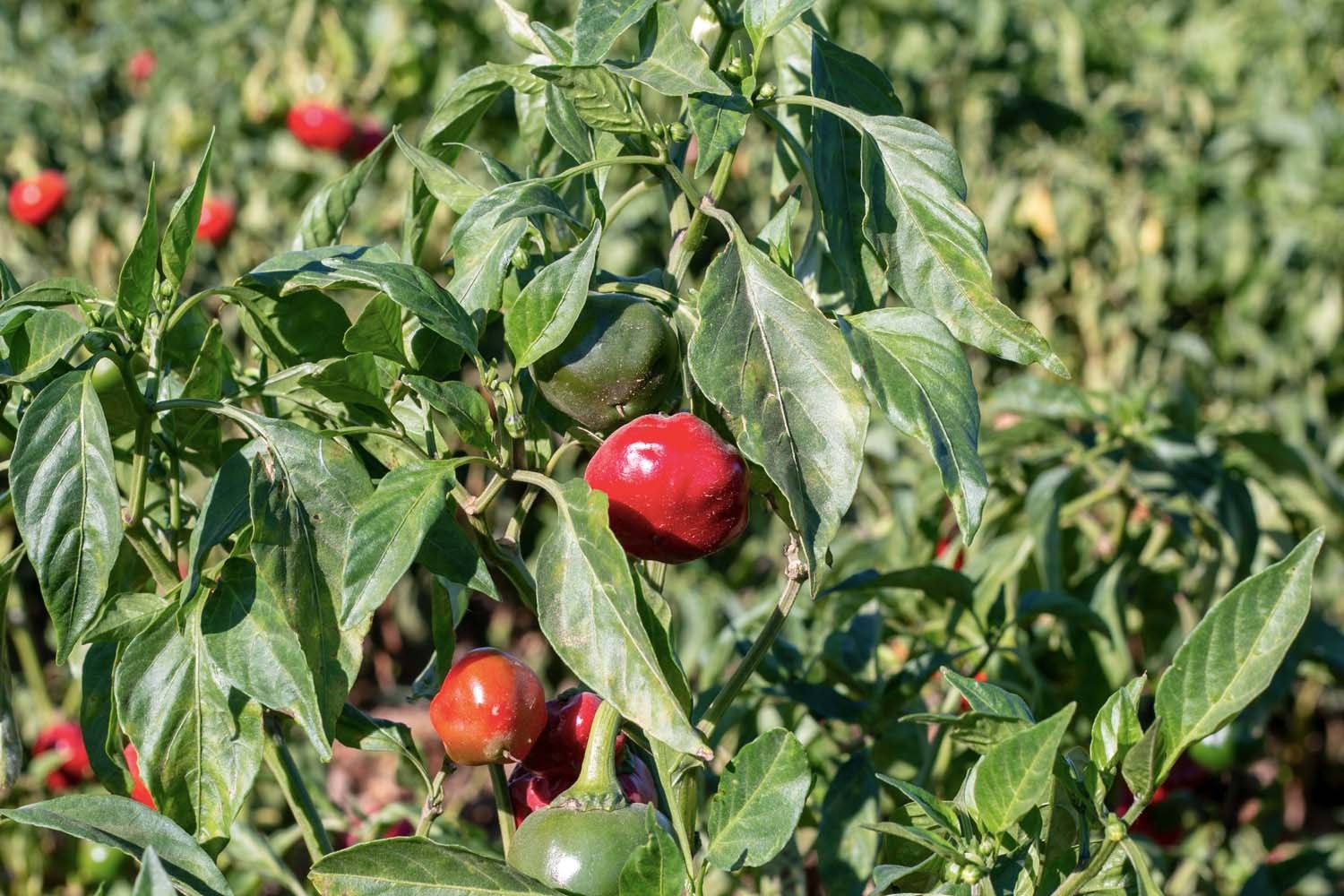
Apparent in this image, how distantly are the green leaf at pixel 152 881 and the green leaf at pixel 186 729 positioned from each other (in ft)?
0.38

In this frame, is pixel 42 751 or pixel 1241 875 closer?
pixel 1241 875

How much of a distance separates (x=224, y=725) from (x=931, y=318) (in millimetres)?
368

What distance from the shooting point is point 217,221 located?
260 centimetres

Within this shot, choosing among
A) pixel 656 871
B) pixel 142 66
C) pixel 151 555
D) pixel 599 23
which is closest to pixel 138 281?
pixel 151 555

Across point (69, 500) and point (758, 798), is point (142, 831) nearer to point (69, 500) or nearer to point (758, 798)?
point (69, 500)

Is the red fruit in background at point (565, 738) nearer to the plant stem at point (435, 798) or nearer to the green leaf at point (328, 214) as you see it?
the plant stem at point (435, 798)

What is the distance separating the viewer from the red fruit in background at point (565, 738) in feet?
2.36

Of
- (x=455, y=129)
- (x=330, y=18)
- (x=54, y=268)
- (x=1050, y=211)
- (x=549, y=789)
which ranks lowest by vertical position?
(x=54, y=268)

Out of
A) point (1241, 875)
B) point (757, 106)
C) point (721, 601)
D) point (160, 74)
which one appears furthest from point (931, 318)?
point (160, 74)

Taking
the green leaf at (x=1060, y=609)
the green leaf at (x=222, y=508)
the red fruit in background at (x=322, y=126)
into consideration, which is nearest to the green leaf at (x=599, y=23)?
the green leaf at (x=222, y=508)

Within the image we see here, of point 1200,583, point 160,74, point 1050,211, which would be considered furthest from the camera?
point 160,74

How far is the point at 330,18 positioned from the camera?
2.82 m

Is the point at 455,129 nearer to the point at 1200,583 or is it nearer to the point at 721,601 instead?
the point at 1200,583

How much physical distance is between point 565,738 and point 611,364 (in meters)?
0.21
